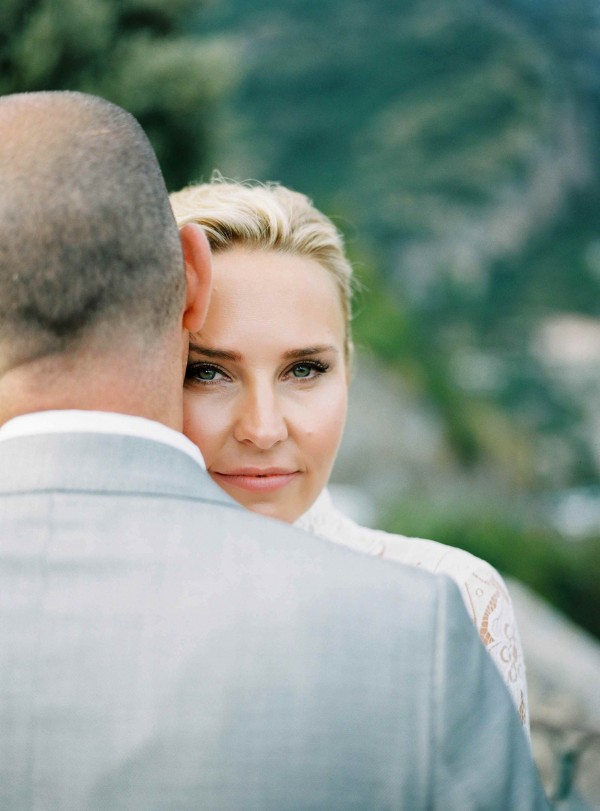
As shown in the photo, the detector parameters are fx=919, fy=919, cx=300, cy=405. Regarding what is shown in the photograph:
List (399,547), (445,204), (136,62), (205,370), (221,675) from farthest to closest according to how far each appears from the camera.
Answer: (445,204)
(136,62)
(399,547)
(205,370)
(221,675)

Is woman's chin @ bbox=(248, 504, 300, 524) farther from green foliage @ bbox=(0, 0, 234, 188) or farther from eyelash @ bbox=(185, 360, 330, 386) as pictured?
green foliage @ bbox=(0, 0, 234, 188)

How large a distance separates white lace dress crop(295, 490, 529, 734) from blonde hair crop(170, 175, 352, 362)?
1.70 ft

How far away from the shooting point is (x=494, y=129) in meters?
20.9

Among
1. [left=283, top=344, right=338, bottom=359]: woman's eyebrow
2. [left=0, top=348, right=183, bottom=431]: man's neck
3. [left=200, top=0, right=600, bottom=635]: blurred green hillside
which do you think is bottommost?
[left=0, top=348, right=183, bottom=431]: man's neck

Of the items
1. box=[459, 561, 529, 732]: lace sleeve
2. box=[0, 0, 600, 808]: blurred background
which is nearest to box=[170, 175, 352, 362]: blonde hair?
box=[459, 561, 529, 732]: lace sleeve

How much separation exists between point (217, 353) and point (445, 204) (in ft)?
62.5

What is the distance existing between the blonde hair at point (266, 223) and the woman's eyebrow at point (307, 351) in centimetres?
24

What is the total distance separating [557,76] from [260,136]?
689 centimetres

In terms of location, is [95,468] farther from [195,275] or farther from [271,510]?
[271,510]

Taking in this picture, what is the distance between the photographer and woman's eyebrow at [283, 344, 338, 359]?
2152 millimetres

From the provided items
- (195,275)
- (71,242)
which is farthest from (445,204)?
(71,242)

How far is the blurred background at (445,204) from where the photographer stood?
20.1 ft

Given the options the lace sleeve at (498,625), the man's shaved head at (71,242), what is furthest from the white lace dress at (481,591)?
the man's shaved head at (71,242)

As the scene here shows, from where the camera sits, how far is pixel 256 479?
2.15 metres
